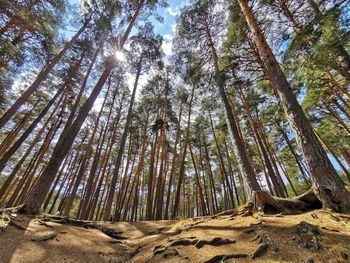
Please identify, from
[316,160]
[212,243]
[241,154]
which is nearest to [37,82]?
[241,154]

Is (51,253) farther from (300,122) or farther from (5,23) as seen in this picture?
(5,23)

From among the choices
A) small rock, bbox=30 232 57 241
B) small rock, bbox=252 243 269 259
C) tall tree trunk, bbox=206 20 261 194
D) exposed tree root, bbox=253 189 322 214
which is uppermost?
tall tree trunk, bbox=206 20 261 194

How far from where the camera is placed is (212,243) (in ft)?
12.2

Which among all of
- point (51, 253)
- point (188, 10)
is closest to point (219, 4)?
point (188, 10)

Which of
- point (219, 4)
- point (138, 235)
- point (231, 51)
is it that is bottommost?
point (138, 235)

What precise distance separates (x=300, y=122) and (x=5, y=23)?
12.9 m

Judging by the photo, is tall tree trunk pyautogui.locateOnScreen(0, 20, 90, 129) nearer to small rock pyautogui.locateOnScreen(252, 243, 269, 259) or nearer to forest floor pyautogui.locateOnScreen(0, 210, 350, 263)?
forest floor pyautogui.locateOnScreen(0, 210, 350, 263)

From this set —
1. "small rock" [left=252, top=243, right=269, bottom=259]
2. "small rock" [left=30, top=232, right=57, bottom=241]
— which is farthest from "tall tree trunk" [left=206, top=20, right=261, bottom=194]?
"small rock" [left=30, top=232, right=57, bottom=241]

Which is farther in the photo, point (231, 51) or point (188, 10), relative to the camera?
point (188, 10)

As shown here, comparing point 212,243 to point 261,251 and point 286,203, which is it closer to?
point 261,251

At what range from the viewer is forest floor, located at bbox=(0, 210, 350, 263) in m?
2.91

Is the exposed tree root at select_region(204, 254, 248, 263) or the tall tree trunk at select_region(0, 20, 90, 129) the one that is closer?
the exposed tree root at select_region(204, 254, 248, 263)

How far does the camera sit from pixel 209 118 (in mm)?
20484

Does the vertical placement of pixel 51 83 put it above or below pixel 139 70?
below
